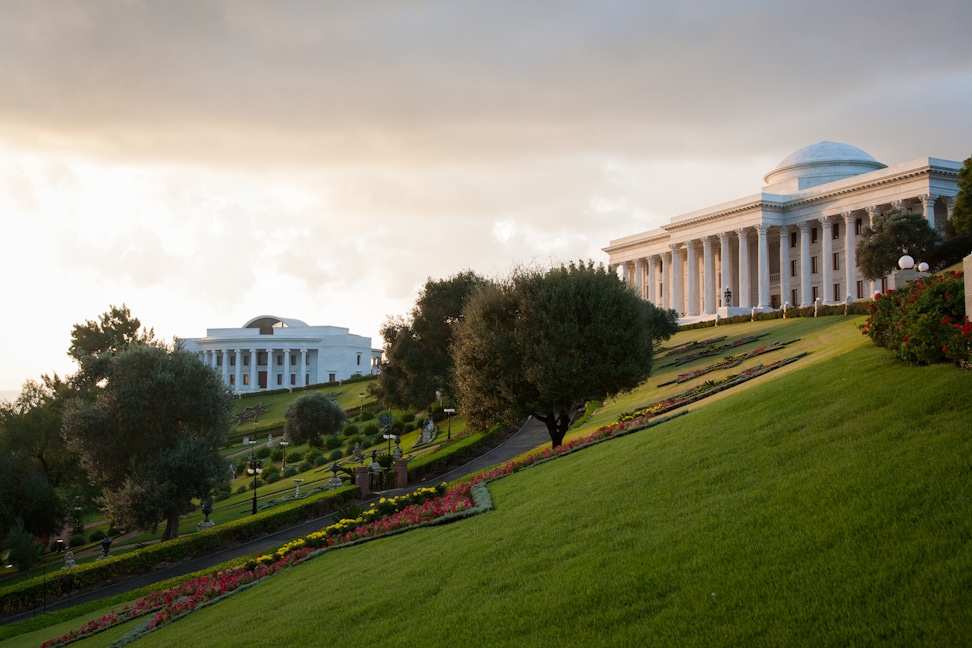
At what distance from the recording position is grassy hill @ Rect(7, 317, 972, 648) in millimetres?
6930

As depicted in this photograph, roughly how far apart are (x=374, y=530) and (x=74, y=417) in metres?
18.8

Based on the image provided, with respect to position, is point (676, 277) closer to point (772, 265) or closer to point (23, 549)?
point (772, 265)

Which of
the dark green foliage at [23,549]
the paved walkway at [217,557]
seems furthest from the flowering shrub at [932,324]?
the dark green foliage at [23,549]

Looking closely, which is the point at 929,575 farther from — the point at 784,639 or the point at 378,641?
the point at 378,641

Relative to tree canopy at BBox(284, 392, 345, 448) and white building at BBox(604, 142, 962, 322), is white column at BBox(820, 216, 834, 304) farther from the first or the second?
tree canopy at BBox(284, 392, 345, 448)

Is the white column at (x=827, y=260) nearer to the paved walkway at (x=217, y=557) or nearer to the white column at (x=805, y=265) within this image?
the white column at (x=805, y=265)

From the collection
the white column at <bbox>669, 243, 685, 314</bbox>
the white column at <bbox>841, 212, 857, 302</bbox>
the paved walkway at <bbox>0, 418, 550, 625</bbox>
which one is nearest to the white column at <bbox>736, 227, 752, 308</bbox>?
the white column at <bbox>669, 243, 685, 314</bbox>

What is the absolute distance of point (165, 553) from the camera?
2584cm

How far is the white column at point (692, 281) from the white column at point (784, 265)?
9.64 meters

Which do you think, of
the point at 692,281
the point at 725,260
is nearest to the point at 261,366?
the point at 692,281

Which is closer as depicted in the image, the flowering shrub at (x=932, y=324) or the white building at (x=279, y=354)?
the flowering shrub at (x=932, y=324)

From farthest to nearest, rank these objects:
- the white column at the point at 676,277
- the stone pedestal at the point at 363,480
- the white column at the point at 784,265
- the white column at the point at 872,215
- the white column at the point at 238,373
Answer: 1. the white column at the point at 238,373
2. the white column at the point at 676,277
3. the white column at the point at 784,265
4. the white column at the point at 872,215
5. the stone pedestal at the point at 363,480

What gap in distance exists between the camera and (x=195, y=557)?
2645cm

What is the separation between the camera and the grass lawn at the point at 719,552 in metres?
6.92
